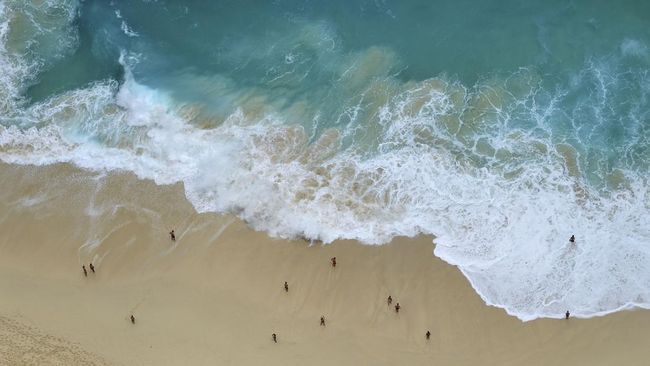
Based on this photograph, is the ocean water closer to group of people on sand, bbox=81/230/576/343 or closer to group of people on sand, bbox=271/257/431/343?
group of people on sand, bbox=81/230/576/343

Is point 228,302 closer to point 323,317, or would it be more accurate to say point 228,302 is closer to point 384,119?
point 323,317

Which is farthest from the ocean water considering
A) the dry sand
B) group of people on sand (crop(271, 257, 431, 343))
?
group of people on sand (crop(271, 257, 431, 343))

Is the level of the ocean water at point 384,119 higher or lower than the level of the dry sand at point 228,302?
higher

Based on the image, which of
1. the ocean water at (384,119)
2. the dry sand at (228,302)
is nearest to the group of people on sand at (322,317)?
the dry sand at (228,302)

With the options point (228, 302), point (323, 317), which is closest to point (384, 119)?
point (323, 317)

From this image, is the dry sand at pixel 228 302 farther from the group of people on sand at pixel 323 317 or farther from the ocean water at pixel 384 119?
the ocean water at pixel 384 119

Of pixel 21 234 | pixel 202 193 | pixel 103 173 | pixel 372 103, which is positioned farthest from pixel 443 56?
pixel 21 234

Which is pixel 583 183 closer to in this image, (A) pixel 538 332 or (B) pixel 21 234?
(A) pixel 538 332
